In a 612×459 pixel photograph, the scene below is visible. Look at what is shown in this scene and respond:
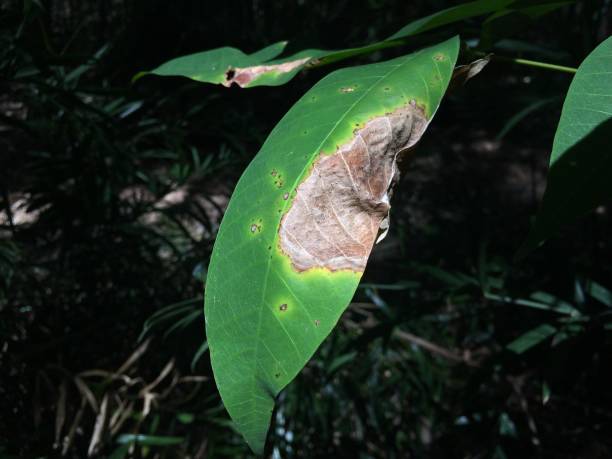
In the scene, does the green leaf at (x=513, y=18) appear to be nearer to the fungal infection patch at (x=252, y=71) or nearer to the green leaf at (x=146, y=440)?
the fungal infection patch at (x=252, y=71)

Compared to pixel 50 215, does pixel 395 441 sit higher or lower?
lower

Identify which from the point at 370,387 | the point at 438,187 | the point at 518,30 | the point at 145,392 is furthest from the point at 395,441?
the point at 438,187

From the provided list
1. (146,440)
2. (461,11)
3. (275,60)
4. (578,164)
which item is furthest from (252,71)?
(146,440)

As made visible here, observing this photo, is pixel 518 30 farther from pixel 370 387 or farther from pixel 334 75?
pixel 370 387

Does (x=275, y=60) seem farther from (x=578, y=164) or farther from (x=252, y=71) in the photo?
(x=578, y=164)

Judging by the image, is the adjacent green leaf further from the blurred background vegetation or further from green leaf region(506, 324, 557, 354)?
green leaf region(506, 324, 557, 354)

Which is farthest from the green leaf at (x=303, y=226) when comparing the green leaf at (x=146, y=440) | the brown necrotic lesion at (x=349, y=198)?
the green leaf at (x=146, y=440)

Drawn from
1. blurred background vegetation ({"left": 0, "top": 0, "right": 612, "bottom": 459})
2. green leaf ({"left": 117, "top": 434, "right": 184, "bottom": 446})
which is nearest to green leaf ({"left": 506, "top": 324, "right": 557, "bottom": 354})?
blurred background vegetation ({"left": 0, "top": 0, "right": 612, "bottom": 459})
